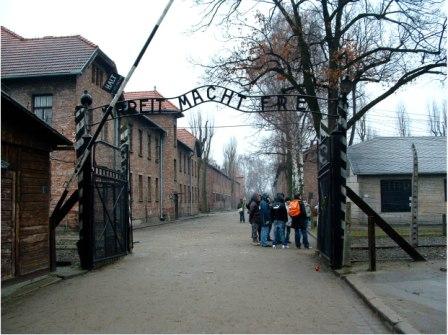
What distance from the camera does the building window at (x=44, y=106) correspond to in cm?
2592

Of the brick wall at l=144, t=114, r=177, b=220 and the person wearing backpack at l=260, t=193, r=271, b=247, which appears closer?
the person wearing backpack at l=260, t=193, r=271, b=247

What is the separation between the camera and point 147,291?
9227 mm

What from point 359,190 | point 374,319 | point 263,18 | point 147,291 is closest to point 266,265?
point 147,291

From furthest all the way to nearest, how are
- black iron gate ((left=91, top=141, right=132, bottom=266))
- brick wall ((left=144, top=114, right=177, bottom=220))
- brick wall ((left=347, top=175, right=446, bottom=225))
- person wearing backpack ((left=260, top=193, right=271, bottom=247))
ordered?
brick wall ((left=144, top=114, right=177, bottom=220))
brick wall ((left=347, top=175, right=446, bottom=225))
person wearing backpack ((left=260, top=193, right=271, bottom=247))
black iron gate ((left=91, top=141, right=132, bottom=266))

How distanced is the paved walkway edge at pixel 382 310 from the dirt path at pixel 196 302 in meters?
0.12

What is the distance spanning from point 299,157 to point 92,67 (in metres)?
14.5

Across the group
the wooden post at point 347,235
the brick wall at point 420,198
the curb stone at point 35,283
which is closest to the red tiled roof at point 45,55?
the curb stone at point 35,283

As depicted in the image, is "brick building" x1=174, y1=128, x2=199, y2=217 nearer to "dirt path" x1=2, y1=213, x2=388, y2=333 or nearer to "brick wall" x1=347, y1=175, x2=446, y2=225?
"brick wall" x1=347, y1=175, x2=446, y2=225

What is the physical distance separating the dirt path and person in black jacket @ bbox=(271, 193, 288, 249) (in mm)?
4309

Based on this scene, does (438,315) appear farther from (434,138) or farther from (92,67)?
(434,138)

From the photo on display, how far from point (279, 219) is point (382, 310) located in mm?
10423

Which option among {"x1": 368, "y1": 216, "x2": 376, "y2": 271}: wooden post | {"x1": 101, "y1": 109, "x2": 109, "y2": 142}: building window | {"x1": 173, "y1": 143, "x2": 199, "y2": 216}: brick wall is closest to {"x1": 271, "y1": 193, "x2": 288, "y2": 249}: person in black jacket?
{"x1": 368, "y1": 216, "x2": 376, "y2": 271}: wooden post

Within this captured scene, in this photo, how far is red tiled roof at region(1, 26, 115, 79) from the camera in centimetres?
2541

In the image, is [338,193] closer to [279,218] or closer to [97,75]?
[279,218]
